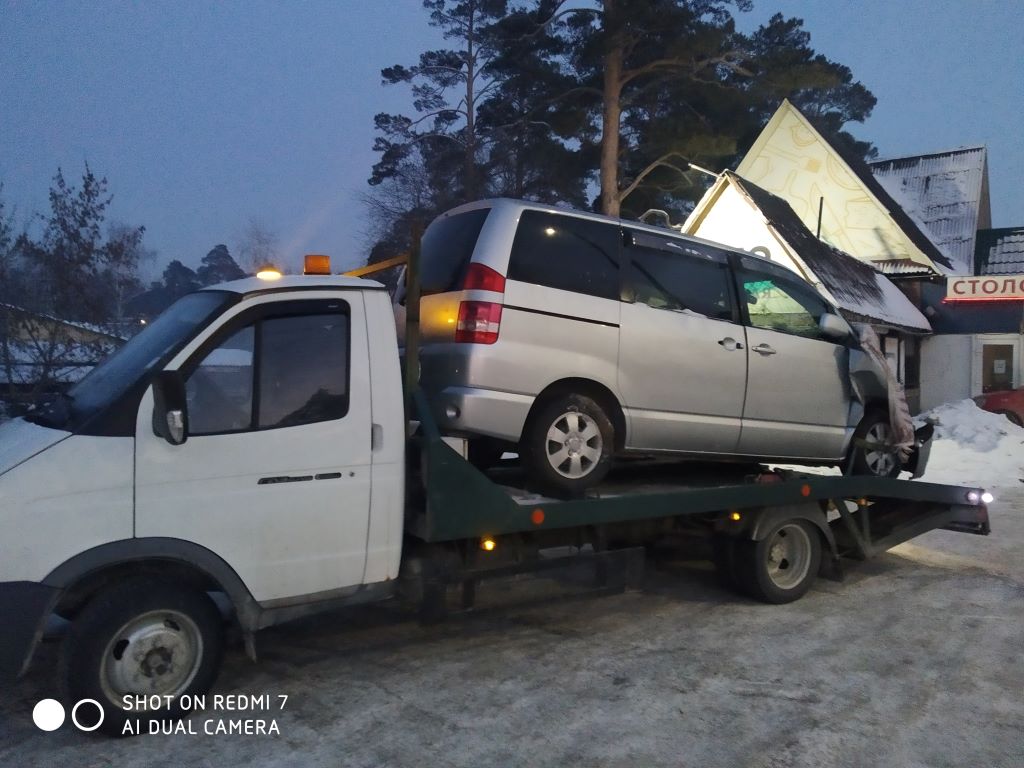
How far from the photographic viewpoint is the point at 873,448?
7.36 metres

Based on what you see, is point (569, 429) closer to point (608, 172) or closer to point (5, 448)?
point (5, 448)

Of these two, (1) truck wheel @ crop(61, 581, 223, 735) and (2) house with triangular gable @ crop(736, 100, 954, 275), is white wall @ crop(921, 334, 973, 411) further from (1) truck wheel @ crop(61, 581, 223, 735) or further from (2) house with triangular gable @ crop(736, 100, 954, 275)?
(1) truck wheel @ crop(61, 581, 223, 735)

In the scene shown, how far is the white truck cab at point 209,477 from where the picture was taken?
400 centimetres

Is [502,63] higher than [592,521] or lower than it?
higher

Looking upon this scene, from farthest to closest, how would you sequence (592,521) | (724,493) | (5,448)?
(724,493)
(592,521)
(5,448)

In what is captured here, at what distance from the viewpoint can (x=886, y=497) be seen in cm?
721

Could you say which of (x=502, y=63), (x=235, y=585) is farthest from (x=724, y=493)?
(x=502, y=63)

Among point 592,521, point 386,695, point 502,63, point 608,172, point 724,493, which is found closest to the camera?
point 386,695

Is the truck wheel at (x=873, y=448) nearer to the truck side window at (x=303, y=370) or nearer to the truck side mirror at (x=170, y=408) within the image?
the truck side window at (x=303, y=370)

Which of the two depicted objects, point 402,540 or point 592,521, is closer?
point 402,540

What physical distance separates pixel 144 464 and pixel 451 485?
160cm

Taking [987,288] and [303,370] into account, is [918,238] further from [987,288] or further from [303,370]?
[303,370]

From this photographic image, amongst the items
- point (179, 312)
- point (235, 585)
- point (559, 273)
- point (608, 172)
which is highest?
point (608, 172)

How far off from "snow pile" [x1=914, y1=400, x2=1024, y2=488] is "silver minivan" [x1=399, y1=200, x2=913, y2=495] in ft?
21.6
